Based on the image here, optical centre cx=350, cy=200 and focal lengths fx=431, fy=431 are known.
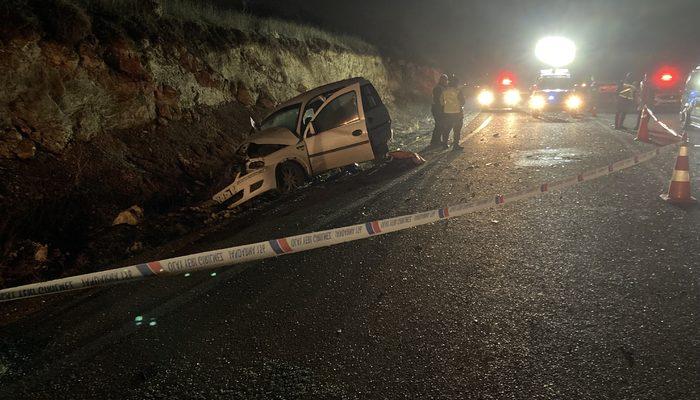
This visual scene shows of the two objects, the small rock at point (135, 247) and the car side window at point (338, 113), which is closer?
the small rock at point (135, 247)

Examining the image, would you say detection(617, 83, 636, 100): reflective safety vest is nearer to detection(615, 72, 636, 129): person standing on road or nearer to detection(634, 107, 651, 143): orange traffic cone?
detection(615, 72, 636, 129): person standing on road

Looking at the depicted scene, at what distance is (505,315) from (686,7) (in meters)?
77.3

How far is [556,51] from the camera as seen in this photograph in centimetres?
3694

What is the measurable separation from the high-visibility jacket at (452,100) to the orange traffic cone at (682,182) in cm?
588

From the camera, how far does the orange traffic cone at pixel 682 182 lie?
207 inches

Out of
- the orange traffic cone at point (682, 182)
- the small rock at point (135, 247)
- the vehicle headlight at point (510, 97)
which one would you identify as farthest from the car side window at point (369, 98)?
the vehicle headlight at point (510, 97)

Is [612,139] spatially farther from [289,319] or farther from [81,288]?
[81,288]

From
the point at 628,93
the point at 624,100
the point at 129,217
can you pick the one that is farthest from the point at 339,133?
the point at 624,100

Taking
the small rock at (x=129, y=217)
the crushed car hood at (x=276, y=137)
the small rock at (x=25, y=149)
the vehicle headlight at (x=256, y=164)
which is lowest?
the small rock at (x=129, y=217)

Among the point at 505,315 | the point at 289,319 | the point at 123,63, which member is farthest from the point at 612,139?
the point at 123,63

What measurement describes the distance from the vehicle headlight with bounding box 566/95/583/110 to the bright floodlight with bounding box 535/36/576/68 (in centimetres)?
2102

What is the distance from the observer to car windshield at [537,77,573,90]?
66.5 feet

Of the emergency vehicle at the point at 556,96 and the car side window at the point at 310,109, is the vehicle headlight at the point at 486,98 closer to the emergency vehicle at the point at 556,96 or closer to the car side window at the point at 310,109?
the emergency vehicle at the point at 556,96

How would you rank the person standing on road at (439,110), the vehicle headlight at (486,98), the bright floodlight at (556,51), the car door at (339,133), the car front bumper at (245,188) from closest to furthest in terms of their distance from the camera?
the car front bumper at (245,188), the car door at (339,133), the person standing on road at (439,110), the vehicle headlight at (486,98), the bright floodlight at (556,51)
